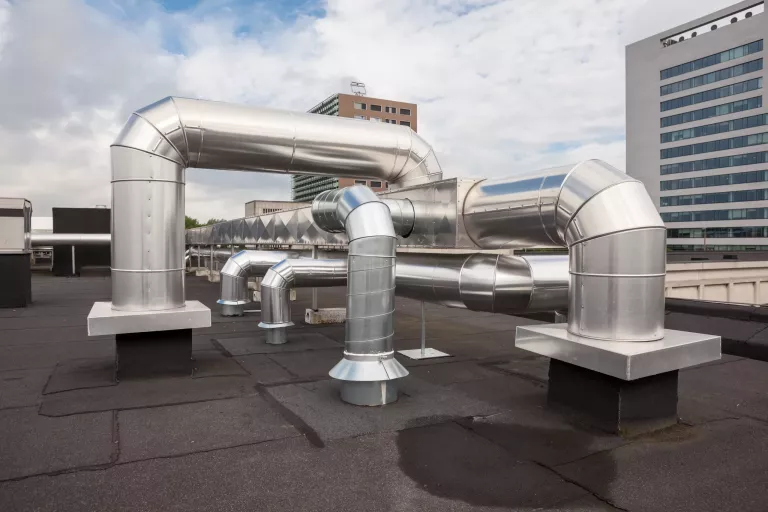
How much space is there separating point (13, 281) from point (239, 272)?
25.3ft

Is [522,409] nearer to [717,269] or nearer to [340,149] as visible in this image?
[340,149]

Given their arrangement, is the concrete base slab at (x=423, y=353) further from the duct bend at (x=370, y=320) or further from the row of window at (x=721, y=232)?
the row of window at (x=721, y=232)

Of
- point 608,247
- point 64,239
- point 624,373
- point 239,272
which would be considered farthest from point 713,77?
point 624,373

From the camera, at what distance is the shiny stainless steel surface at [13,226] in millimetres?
15492

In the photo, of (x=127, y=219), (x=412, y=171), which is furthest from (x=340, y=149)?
(x=127, y=219)

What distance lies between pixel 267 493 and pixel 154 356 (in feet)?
13.5

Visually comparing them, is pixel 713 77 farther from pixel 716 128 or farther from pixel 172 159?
pixel 172 159

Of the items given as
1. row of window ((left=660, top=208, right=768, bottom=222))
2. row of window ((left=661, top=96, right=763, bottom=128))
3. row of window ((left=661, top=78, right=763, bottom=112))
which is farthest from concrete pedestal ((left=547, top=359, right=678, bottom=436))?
row of window ((left=661, top=78, right=763, bottom=112))

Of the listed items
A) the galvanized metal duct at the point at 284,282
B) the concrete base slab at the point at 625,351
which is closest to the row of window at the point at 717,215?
the galvanized metal duct at the point at 284,282

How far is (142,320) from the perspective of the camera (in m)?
7.20

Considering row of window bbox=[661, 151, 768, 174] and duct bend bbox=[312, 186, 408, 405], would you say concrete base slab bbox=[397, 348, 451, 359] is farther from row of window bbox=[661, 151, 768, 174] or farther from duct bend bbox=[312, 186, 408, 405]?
row of window bbox=[661, 151, 768, 174]

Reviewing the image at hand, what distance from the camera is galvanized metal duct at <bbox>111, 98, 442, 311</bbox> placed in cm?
728

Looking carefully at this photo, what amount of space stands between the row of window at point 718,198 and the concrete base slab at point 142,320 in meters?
74.6

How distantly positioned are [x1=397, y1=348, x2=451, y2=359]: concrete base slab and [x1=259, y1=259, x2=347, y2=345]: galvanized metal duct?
189 cm
